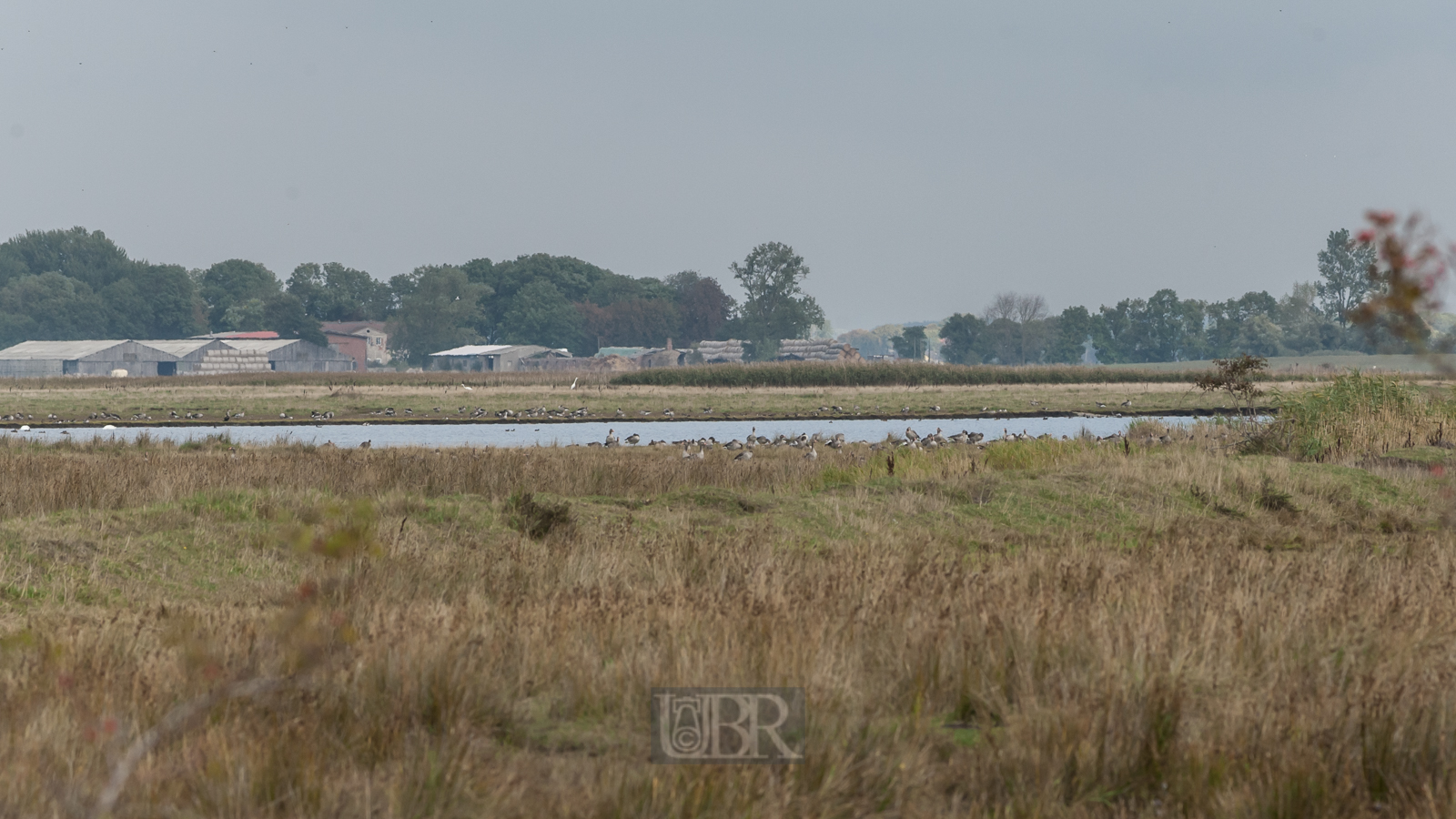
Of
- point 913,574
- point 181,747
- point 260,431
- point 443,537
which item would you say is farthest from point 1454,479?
point 260,431

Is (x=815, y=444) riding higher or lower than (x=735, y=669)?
lower

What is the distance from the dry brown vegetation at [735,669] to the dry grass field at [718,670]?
0.08 feet

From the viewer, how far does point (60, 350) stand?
4643 inches

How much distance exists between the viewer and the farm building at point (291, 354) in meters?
120

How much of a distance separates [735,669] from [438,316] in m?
141

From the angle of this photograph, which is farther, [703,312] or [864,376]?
[703,312]

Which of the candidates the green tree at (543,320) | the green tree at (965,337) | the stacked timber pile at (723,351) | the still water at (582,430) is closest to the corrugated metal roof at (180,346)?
the green tree at (543,320)

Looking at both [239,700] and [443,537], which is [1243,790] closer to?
[239,700]

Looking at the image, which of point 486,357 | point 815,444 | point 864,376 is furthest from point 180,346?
point 815,444

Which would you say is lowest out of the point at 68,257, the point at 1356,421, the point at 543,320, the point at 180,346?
the point at 1356,421

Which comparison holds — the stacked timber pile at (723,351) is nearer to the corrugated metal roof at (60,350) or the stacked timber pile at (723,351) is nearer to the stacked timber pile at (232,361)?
the stacked timber pile at (232,361)

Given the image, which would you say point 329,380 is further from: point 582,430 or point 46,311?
point 46,311

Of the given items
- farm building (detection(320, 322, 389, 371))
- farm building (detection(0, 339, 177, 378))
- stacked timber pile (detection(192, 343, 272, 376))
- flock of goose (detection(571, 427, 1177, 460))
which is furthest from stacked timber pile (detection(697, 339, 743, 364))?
flock of goose (detection(571, 427, 1177, 460))

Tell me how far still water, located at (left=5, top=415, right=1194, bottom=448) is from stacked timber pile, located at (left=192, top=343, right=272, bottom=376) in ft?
258
